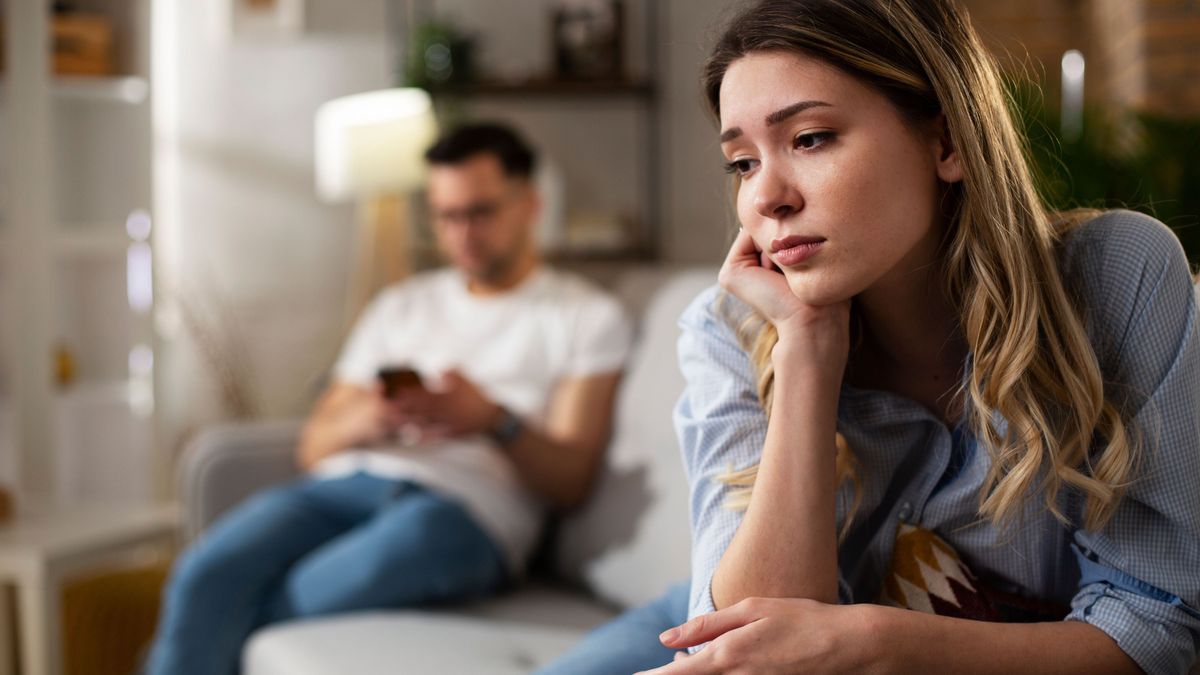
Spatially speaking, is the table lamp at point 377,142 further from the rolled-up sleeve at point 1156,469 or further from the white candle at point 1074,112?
the rolled-up sleeve at point 1156,469

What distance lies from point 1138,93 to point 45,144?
2.85 metres

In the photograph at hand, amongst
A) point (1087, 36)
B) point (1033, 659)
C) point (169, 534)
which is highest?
point (1087, 36)

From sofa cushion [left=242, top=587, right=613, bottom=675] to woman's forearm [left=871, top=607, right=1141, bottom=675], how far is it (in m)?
0.83

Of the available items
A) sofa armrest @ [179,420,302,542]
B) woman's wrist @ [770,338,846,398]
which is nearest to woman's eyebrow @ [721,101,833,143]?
woman's wrist @ [770,338,846,398]

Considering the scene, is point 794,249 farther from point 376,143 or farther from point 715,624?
point 376,143

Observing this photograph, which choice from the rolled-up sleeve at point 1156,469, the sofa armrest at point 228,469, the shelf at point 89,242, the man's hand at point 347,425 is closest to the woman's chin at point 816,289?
the rolled-up sleeve at point 1156,469

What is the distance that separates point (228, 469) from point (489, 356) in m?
0.60

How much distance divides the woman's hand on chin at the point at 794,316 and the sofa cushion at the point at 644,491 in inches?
31.4

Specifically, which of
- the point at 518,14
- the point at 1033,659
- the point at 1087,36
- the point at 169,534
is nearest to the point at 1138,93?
the point at 1087,36

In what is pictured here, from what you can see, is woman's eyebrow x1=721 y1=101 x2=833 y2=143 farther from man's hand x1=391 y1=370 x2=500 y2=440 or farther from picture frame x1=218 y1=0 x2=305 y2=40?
picture frame x1=218 y1=0 x2=305 y2=40

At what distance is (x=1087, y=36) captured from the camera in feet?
13.4

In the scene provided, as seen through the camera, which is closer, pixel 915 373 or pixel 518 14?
pixel 915 373

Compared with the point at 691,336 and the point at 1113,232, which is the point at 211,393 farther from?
the point at 1113,232

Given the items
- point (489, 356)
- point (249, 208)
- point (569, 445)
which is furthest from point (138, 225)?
point (569, 445)
